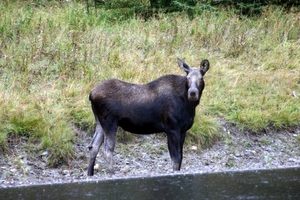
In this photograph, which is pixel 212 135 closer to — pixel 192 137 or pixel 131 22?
pixel 192 137

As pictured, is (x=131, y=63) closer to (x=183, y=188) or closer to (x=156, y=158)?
(x=156, y=158)

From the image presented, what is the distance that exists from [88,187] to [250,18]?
35.4 feet

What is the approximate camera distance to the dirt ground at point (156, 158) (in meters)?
11.7

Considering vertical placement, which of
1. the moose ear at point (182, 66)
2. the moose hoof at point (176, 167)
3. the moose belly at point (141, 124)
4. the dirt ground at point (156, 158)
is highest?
the moose ear at point (182, 66)

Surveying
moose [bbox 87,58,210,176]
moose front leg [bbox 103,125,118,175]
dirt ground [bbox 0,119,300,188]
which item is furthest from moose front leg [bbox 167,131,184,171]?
moose front leg [bbox 103,125,118,175]

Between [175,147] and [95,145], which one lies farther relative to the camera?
Result: [95,145]

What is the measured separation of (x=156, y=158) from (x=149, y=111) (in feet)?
4.32

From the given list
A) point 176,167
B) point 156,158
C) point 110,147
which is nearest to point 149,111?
point 110,147

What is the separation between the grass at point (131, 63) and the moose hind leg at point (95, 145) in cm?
61

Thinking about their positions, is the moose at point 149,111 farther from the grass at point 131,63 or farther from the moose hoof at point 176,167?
the grass at point 131,63

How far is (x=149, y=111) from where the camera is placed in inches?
463

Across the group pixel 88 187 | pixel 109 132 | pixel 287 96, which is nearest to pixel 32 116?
pixel 109 132

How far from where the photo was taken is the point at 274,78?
15820mm

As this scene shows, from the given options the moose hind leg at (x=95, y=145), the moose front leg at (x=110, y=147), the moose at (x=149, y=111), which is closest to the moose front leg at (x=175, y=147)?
the moose at (x=149, y=111)
